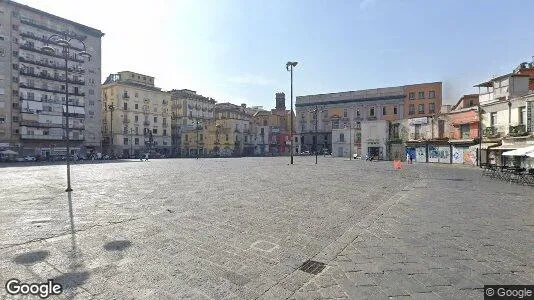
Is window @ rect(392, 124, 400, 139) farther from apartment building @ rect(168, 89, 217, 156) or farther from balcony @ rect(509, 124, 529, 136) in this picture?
apartment building @ rect(168, 89, 217, 156)

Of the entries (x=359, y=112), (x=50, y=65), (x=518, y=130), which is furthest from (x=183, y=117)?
(x=518, y=130)

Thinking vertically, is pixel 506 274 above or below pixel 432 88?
below

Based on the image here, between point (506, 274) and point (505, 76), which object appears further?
point (505, 76)

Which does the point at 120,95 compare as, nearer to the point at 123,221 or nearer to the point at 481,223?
the point at 123,221

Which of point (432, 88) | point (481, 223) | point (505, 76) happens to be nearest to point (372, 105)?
point (432, 88)

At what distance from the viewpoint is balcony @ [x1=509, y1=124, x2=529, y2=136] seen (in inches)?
1033

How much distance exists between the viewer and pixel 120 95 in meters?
69.3

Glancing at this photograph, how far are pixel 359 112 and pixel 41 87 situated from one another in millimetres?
69869

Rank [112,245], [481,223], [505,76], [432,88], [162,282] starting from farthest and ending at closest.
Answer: [432,88]
[505,76]
[481,223]
[112,245]
[162,282]

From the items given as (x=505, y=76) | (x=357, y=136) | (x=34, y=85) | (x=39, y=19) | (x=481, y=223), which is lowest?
(x=481, y=223)

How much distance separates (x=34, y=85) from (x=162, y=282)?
67796mm

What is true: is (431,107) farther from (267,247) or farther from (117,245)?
(117,245)

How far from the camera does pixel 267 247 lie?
596 cm

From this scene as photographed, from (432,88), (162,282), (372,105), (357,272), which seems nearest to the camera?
(162,282)
